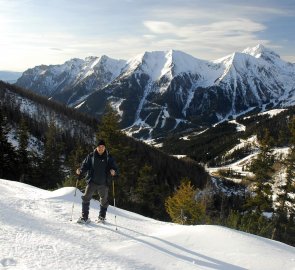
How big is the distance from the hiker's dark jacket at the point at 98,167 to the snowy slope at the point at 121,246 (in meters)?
1.47

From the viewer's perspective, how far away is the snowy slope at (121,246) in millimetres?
8883

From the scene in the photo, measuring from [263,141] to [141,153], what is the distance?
11778 centimetres

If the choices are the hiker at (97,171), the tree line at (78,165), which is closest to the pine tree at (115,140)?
the tree line at (78,165)

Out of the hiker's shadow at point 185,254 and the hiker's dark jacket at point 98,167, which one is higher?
the hiker's dark jacket at point 98,167

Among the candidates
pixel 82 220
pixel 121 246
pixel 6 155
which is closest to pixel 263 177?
pixel 82 220

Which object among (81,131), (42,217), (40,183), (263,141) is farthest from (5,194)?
(81,131)

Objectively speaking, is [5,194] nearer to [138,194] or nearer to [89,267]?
[89,267]

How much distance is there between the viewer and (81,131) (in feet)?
609

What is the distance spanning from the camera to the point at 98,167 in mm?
12523

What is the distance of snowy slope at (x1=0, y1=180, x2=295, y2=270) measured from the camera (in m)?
8.88

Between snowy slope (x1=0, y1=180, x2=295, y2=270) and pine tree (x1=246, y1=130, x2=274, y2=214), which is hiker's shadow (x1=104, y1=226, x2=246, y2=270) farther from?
pine tree (x1=246, y1=130, x2=274, y2=214)

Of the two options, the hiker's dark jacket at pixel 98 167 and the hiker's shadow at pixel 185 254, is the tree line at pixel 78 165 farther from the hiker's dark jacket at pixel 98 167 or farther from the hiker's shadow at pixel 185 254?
the hiker's shadow at pixel 185 254

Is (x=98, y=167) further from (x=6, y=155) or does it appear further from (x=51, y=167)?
(x=51, y=167)

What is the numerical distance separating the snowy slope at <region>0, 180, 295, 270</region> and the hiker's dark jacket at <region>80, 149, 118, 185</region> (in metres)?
1.47
